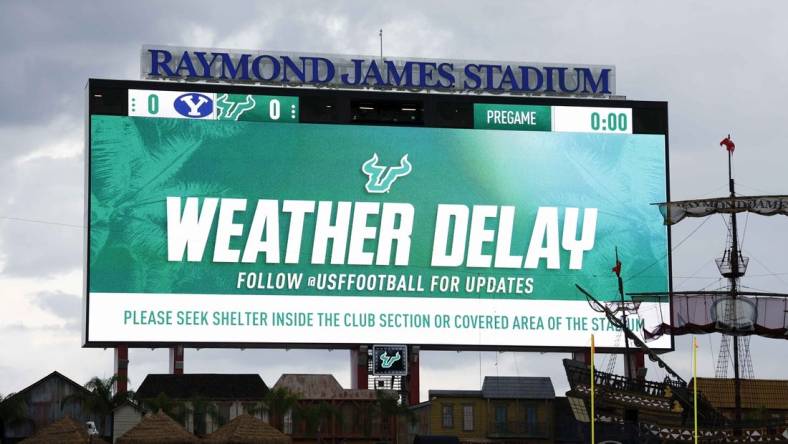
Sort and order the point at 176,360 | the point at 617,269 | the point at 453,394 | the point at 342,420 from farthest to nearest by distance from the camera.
→ the point at 453,394
the point at 342,420
the point at 617,269
the point at 176,360

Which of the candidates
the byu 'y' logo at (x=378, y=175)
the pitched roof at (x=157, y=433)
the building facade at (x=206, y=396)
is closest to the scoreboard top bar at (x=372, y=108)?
the byu 'y' logo at (x=378, y=175)

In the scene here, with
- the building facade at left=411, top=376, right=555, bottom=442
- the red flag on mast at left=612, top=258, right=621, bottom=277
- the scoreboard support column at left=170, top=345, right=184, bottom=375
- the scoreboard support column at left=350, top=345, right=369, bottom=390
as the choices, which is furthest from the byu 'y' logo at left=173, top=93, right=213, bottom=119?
the building facade at left=411, top=376, right=555, bottom=442

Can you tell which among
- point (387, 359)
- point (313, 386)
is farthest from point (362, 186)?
point (313, 386)

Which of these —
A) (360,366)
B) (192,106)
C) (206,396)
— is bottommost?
(206,396)

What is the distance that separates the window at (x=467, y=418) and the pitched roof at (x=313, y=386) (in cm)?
1085

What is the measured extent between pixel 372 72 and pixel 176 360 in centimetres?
1854

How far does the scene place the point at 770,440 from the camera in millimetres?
88562

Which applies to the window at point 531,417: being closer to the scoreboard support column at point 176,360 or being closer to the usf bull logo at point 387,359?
the usf bull logo at point 387,359

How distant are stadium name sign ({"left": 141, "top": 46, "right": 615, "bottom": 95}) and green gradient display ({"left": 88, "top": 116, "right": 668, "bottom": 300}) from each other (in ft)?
11.5

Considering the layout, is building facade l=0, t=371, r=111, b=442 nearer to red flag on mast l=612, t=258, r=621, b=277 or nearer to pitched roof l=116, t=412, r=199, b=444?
pitched roof l=116, t=412, r=199, b=444

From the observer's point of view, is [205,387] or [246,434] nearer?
[246,434]

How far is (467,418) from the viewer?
357 ft

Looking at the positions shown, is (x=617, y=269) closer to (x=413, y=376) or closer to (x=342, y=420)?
(x=413, y=376)

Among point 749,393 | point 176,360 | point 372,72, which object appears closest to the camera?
point 176,360
